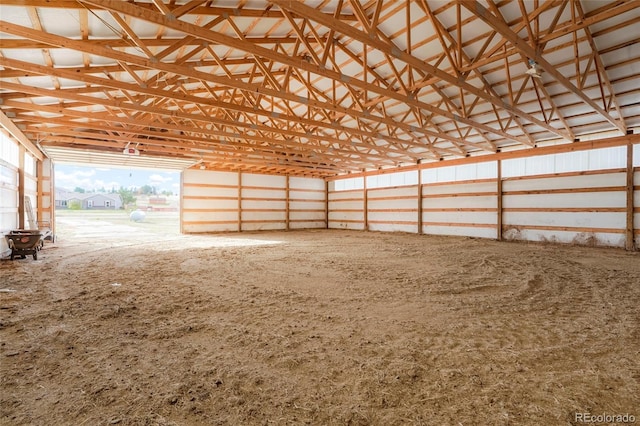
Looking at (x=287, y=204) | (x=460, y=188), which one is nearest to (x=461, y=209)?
(x=460, y=188)

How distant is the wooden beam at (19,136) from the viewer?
7.04 meters

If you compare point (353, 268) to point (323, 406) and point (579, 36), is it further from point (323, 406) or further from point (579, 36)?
point (579, 36)

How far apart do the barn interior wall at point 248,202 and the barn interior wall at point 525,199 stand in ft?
14.3

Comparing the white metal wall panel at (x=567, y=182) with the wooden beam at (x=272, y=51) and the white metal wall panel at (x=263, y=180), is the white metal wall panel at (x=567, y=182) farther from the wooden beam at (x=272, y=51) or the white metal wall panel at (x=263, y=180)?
the white metal wall panel at (x=263, y=180)

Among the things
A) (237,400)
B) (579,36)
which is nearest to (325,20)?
(237,400)

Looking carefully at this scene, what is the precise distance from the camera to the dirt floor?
1.93m

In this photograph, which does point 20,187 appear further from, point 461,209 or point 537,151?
point 537,151

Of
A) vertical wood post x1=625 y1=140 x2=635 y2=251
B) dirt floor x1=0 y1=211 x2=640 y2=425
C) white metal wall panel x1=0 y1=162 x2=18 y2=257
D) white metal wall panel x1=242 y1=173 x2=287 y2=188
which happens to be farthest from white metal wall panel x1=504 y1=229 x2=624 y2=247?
white metal wall panel x1=0 y1=162 x2=18 y2=257

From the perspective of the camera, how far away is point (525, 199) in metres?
11.4

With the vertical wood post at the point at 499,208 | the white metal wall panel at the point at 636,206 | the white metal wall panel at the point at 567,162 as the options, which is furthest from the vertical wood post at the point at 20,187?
the white metal wall panel at the point at 636,206

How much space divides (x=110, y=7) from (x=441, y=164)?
13.4 m

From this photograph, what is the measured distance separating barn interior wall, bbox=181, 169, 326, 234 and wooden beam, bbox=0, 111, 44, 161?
18.8 ft

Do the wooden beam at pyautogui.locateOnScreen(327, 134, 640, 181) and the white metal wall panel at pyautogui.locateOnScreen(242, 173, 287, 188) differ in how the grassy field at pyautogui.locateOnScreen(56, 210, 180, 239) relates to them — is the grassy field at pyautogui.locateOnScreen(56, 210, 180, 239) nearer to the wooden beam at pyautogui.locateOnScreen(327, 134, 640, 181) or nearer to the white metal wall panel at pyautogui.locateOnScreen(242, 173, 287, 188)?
the white metal wall panel at pyautogui.locateOnScreen(242, 173, 287, 188)

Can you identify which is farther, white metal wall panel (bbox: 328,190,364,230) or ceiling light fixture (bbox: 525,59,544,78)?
white metal wall panel (bbox: 328,190,364,230)
